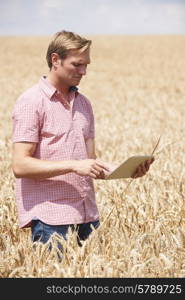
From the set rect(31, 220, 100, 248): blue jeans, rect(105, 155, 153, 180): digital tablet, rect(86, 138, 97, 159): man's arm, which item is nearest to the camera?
rect(105, 155, 153, 180): digital tablet

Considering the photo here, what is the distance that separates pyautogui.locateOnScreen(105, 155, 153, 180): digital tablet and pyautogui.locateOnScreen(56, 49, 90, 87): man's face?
1.64 feet

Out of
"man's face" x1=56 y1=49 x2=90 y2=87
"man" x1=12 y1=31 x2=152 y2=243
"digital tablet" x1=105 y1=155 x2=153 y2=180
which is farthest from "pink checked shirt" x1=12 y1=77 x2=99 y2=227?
"digital tablet" x1=105 y1=155 x2=153 y2=180

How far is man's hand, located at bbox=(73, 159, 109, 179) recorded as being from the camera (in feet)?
9.64

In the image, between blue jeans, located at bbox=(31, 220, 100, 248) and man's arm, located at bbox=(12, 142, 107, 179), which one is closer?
man's arm, located at bbox=(12, 142, 107, 179)

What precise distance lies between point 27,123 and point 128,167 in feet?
1.76

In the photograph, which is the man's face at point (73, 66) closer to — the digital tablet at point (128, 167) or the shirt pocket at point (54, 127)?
the shirt pocket at point (54, 127)

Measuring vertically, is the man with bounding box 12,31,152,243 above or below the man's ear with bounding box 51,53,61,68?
below

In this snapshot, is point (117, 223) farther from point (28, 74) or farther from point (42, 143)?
point (28, 74)

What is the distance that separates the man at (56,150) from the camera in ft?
9.96

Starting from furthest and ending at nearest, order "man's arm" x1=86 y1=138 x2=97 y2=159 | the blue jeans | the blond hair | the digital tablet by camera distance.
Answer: "man's arm" x1=86 y1=138 x2=97 y2=159 → the blue jeans → the blond hair → the digital tablet

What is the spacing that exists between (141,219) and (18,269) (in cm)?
131

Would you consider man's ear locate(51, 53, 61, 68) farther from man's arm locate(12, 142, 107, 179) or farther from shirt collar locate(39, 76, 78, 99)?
man's arm locate(12, 142, 107, 179)

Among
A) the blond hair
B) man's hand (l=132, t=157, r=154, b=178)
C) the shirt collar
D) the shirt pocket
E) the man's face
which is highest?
the blond hair

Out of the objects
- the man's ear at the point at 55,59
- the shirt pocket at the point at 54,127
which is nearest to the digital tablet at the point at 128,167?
the shirt pocket at the point at 54,127
